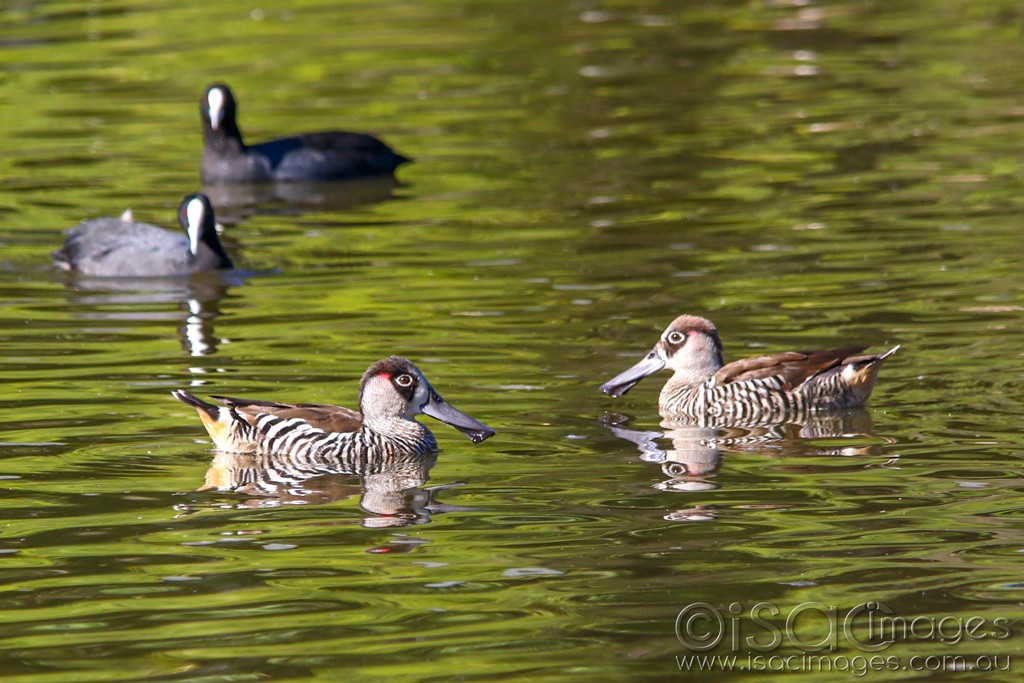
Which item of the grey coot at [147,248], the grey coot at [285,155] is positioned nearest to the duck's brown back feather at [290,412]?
the grey coot at [147,248]

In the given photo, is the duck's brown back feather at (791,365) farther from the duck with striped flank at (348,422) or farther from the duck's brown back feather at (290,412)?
the duck's brown back feather at (290,412)

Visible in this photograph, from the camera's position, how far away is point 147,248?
1566 cm

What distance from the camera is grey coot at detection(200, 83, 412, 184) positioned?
19.5m

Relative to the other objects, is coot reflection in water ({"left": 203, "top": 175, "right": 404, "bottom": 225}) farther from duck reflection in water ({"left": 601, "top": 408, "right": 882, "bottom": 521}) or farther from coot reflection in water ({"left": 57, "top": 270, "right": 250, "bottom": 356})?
duck reflection in water ({"left": 601, "top": 408, "right": 882, "bottom": 521})

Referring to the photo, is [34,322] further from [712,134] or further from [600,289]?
[712,134]

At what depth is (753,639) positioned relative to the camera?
7211mm

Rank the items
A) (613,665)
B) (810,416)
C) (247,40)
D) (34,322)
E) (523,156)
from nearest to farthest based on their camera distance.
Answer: (613,665), (810,416), (34,322), (523,156), (247,40)

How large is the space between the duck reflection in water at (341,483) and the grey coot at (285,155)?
9591mm

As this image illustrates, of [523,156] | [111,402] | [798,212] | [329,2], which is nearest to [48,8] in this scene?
[329,2]

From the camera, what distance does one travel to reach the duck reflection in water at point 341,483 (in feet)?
30.0

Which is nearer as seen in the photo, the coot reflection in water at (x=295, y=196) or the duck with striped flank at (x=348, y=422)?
the duck with striped flank at (x=348, y=422)

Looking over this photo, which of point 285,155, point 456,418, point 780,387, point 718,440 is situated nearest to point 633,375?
point 780,387

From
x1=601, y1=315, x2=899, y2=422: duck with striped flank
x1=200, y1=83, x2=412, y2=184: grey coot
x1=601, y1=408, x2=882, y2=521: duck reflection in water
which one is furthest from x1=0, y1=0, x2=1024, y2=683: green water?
x1=200, y1=83, x2=412, y2=184: grey coot

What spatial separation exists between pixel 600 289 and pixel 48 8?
2048cm
